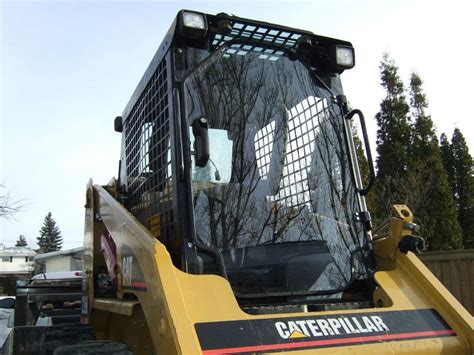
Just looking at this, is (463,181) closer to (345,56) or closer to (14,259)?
(345,56)

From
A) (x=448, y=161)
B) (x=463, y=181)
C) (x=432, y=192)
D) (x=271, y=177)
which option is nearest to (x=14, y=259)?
(x=448, y=161)

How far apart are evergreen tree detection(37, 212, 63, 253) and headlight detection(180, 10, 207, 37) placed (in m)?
84.1

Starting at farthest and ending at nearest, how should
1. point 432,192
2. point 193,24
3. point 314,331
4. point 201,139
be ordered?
point 432,192 < point 193,24 < point 201,139 < point 314,331

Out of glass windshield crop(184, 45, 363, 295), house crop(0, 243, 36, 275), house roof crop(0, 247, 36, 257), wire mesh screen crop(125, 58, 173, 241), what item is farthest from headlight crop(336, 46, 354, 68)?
house roof crop(0, 247, 36, 257)

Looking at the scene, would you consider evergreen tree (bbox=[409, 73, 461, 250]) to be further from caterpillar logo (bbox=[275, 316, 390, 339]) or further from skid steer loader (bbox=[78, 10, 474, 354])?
caterpillar logo (bbox=[275, 316, 390, 339])

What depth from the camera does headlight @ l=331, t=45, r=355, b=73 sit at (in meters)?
3.92

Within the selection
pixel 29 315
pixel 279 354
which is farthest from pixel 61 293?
pixel 279 354

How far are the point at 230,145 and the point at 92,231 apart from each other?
1.87 m

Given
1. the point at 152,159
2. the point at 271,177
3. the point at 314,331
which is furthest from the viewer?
the point at 152,159

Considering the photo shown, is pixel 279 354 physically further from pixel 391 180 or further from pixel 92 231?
pixel 391 180

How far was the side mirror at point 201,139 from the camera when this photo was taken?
307 centimetres

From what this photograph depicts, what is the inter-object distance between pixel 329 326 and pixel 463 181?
27.1m

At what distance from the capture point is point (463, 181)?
27.2 m

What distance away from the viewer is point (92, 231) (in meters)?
4.62
